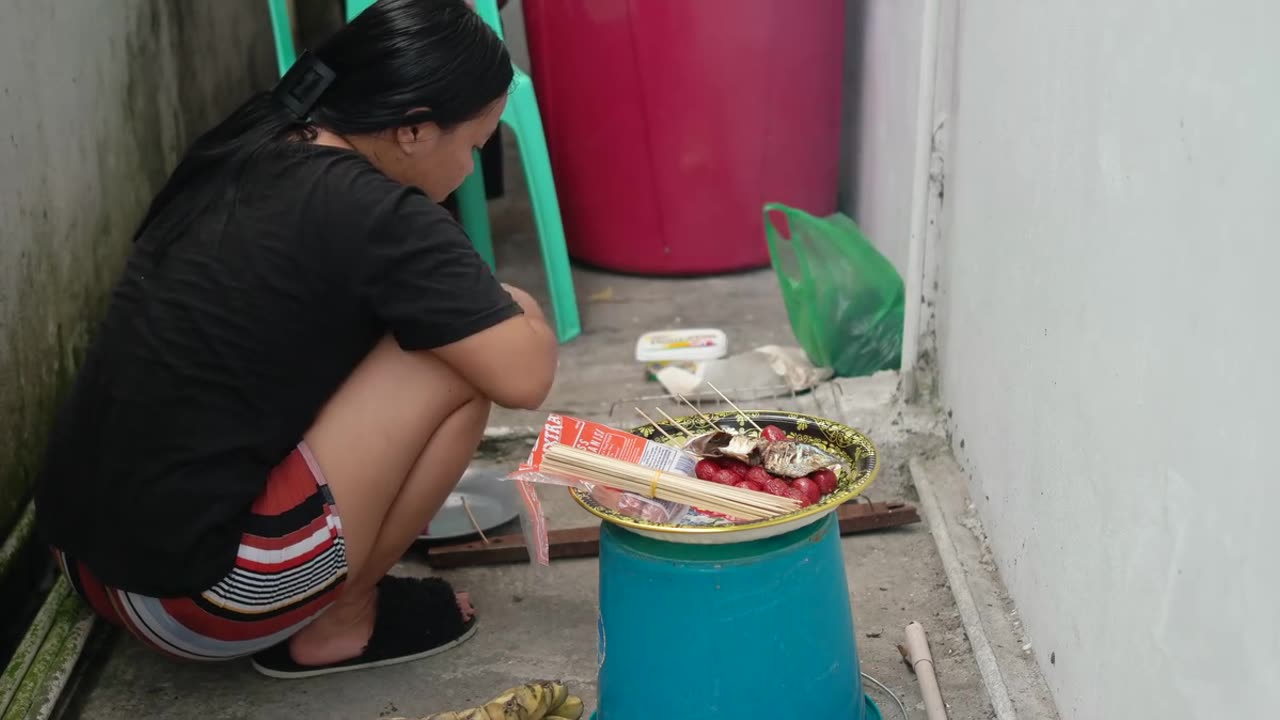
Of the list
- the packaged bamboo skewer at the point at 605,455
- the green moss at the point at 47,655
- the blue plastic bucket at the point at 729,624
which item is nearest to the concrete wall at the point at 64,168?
the green moss at the point at 47,655

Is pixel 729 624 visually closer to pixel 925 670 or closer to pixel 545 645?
pixel 925 670

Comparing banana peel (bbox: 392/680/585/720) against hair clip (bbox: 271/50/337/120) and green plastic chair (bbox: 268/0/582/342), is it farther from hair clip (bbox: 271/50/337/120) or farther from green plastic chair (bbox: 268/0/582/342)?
green plastic chair (bbox: 268/0/582/342)

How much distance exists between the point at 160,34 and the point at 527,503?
1.87 metres

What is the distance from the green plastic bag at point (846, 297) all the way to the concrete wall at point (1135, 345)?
0.63 metres

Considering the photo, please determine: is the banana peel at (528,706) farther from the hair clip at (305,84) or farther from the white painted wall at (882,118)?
the white painted wall at (882,118)

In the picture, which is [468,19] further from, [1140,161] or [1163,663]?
[1163,663]

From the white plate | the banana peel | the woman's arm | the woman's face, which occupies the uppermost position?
the woman's face

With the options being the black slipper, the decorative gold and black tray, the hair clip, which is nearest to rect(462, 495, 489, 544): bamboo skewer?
the black slipper

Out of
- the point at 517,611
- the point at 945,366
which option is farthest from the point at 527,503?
the point at 945,366

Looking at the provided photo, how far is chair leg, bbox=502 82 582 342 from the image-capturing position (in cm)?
279

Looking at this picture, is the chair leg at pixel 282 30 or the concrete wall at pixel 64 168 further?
the chair leg at pixel 282 30

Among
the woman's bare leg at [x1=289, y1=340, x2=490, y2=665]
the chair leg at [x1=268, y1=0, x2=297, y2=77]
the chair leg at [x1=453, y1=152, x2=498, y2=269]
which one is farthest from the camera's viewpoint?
the chair leg at [x1=453, y1=152, x2=498, y2=269]

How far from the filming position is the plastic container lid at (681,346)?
8.79 feet

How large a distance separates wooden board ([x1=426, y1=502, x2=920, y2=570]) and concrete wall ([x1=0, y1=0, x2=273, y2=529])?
638 millimetres
